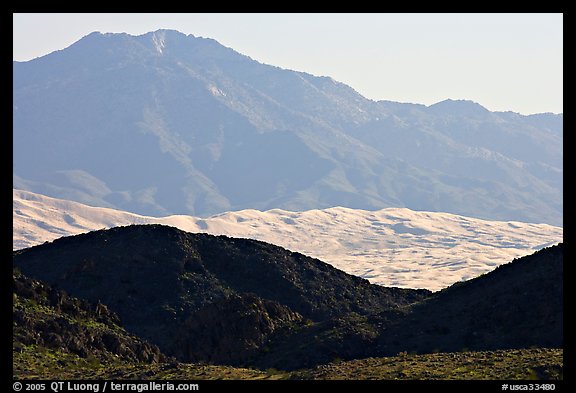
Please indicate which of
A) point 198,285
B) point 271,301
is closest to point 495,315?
point 271,301

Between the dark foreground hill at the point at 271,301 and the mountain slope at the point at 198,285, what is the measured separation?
3.8 inches

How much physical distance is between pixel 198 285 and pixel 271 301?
11683mm

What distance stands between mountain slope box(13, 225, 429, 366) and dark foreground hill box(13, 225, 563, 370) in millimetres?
96

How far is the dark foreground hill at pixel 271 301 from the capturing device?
56531 mm

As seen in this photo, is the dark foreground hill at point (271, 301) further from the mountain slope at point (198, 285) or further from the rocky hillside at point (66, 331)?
the rocky hillside at point (66, 331)

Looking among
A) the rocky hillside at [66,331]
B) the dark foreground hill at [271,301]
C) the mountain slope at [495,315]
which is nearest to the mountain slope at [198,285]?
the dark foreground hill at [271,301]

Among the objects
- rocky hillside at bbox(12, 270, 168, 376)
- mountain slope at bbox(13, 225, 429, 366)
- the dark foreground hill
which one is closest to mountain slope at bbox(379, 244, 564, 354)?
the dark foreground hill

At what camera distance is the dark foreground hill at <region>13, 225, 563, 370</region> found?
5653cm

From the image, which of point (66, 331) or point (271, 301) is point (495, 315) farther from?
point (66, 331)

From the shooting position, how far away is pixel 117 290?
7550cm

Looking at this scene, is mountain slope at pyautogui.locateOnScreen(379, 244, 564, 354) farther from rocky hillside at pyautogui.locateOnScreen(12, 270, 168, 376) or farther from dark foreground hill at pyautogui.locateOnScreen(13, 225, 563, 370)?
rocky hillside at pyautogui.locateOnScreen(12, 270, 168, 376)
